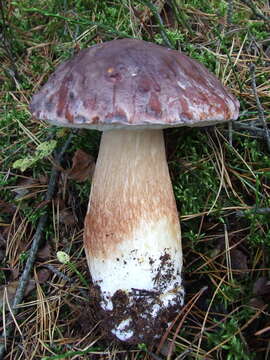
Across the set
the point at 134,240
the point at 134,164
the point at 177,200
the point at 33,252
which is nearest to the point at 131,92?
the point at 134,164

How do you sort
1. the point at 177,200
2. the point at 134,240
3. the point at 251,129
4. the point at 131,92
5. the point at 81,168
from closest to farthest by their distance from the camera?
the point at 131,92, the point at 134,240, the point at 251,129, the point at 177,200, the point at 81,168

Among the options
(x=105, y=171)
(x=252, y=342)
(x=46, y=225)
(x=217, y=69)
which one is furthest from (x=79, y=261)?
(x=217, y=69)

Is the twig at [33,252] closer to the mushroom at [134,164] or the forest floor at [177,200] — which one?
the forest floor at [177,200]

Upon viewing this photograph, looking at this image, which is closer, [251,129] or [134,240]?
[134,240]

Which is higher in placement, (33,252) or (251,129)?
(251,129)

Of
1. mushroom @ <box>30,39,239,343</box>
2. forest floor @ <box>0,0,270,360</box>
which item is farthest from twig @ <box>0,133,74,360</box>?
mushroom @ <box>30,39,239,343</box>

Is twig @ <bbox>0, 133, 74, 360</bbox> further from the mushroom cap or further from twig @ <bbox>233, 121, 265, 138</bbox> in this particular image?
twig @ <bbox>233, 121, 265, 138</bbox>

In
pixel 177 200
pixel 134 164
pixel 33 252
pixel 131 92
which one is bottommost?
pixel 33 252

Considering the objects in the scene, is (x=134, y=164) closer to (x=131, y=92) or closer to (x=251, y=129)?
(x=131, y=92)
